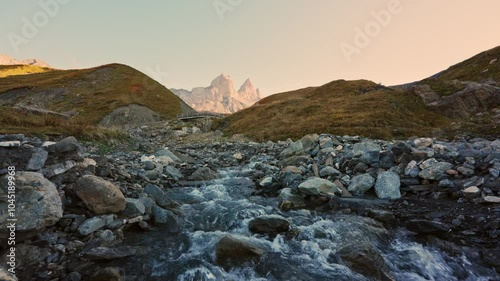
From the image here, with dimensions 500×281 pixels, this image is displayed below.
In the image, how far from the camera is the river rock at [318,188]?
10.6m

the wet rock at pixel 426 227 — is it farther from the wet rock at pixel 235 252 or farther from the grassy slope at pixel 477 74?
the grassy slope at pixel 477 74

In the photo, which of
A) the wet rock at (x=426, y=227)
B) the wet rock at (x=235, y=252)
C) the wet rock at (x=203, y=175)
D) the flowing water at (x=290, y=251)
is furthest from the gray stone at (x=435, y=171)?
the wet rock at (x=203, y=175)

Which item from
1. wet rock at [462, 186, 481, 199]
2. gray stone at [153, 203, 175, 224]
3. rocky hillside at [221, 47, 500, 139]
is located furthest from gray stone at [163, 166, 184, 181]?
rocky hillside at [221, 47, 500, 139]

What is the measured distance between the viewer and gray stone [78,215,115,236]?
691cm

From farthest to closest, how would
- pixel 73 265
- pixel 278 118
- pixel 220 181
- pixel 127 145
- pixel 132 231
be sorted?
1. pixel 278 118
2. pixel 127 145
3. pixel 220 181
4. pixel 132 231
5. pixel 73 265

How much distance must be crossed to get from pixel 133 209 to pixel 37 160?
3091 mm

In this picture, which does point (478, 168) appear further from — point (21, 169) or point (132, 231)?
point (21, 169)

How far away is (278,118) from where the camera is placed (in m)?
44.0

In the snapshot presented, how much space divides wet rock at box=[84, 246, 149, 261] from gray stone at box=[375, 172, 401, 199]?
9.16 metres

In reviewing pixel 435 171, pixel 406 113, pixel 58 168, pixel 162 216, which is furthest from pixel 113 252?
pixel 406 113

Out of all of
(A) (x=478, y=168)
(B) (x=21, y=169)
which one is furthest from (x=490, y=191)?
(B) (x=21, y=169)

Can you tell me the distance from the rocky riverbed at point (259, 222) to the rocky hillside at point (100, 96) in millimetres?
54834

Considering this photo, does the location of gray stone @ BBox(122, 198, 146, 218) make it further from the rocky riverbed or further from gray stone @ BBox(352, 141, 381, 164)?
gray stone @ BBox(352, 141, 381, 164)

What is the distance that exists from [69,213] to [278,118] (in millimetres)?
38365
